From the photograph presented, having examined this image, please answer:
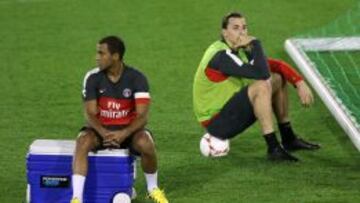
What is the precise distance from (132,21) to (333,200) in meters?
7.09

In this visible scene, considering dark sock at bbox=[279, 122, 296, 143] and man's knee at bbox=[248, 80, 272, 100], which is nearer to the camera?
man's knee at bbox=[248, 80, 272, 100]

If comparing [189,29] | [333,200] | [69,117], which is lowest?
[333,200]

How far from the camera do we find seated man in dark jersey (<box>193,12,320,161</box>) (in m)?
7.32

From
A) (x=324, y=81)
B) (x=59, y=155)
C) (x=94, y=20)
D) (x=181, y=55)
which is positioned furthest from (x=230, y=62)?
(x=94, y=20)

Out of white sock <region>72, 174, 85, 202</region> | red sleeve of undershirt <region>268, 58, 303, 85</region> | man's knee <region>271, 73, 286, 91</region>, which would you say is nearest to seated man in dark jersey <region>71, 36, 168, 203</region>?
white sock <region>72, 174, 85, 202</region>

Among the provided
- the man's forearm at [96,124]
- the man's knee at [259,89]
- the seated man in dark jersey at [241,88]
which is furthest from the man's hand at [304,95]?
the man's forearm at [96,124]

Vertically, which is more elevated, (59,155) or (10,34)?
(10,34)

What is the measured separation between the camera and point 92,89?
21.6 ft

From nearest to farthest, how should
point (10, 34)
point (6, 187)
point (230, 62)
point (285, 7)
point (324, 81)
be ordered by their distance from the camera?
point (6, 187), point (230, 62), point (324, 81), point (10, 34), point (285, 7)

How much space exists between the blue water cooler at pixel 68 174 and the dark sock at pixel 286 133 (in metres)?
1.75

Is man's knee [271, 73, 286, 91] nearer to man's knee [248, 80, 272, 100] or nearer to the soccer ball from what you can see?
man's knee [248, 80, 272, 100]

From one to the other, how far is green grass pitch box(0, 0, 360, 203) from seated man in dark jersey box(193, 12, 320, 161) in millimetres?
279

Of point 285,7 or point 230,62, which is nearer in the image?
point 230,62

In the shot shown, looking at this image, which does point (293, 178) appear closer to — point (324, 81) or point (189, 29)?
point (324, 81)
